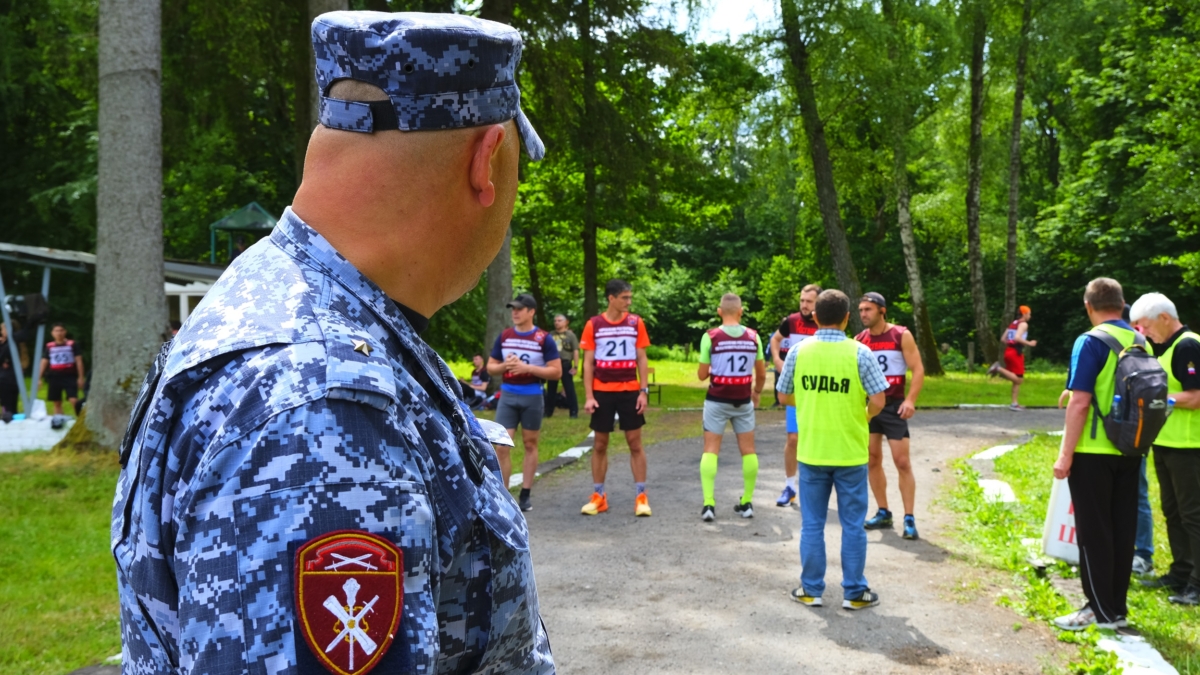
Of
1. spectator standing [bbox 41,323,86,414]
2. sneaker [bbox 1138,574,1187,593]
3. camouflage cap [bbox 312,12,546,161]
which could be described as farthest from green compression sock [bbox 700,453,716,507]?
spectator standing [bbox 41,323,86,414]

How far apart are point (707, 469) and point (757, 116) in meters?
16.4

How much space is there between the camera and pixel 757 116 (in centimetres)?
2403

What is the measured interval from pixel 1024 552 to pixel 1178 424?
1549 millimetres

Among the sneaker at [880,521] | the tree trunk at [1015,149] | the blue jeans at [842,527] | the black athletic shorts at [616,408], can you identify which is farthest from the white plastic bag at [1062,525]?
the tree trunk at [1015,149]

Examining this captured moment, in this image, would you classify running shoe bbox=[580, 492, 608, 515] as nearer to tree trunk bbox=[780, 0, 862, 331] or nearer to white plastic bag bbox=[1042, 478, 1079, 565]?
white plastic bag bbox=[1042, 478, 1079, 565]

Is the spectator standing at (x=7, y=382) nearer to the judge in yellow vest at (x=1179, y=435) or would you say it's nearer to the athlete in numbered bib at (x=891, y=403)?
the athlete in numbered bib at (x=891, y=403)

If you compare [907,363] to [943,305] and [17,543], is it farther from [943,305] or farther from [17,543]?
[943,305]

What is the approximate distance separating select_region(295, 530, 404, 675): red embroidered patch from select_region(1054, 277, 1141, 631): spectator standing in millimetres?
5852

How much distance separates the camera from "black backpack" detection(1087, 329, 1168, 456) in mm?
5758

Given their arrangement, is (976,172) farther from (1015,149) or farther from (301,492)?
(301,492)

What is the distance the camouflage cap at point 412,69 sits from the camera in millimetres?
1251

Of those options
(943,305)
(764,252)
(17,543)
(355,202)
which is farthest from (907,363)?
(764,252)

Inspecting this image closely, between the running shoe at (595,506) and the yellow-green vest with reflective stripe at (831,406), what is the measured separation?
3.16m

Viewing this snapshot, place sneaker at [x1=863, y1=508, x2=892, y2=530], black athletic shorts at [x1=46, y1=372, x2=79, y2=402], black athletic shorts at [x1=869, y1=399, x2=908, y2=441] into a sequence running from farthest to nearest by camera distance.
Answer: black athletic shorts at [x1=46, y1=372, x2=79, y2=402] → sneaker at [x1=863, y1=508, x2=892, y2=530] → black athletic shorts at [x1=869, y1=399, x2=908, y2=441]
